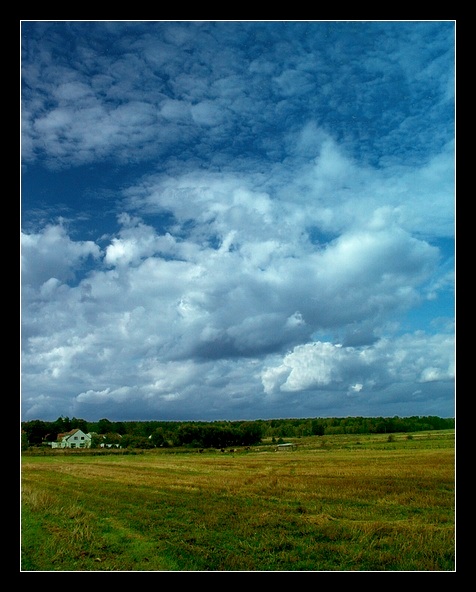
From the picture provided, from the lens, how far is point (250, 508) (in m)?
8.38

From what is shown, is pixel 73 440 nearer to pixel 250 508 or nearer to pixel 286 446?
pixel 250 508

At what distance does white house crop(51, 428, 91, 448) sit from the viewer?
10.4 meters

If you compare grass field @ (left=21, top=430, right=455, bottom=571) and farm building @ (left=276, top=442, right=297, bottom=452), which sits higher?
farm building @ (left=276, top=442, right=297, bottom=452)

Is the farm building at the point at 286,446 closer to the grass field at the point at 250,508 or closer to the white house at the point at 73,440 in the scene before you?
the grass field at the point at 250,508

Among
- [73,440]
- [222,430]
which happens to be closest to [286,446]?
[222,430]

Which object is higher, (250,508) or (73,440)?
(73,440)

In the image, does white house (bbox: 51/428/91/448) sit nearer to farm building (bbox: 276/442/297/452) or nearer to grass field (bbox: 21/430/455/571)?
grass field (bbox: 21/430/455/571)

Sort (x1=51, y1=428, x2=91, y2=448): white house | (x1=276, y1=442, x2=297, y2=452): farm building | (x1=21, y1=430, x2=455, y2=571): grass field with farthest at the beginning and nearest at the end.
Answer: (x1=276, y1=442, x2=297, y2=452): farm building → (x1=51, y1=428, x2=91, y2=448): white house → (x1=21, y1=430, x2=455, y2=571): grass field

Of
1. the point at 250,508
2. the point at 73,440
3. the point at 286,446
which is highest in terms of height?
the point at 73,440

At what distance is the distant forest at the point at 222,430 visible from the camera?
11.0m

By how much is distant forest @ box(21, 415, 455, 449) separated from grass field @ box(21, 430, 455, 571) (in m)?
0.26

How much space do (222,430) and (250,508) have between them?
3320mm

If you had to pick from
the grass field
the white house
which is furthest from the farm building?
the white house
